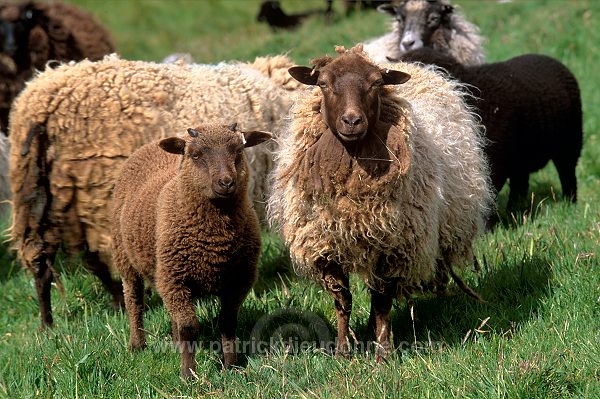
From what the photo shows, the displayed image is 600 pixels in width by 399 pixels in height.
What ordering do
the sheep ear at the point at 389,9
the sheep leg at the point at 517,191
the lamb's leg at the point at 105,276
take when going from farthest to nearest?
the sheep ear at the point at 389,9
the sheep leg at the point at 517,191
the lamb's leg at the point at 105,276

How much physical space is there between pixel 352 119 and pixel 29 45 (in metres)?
5.81

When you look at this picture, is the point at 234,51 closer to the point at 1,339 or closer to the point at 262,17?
the point at 262,17

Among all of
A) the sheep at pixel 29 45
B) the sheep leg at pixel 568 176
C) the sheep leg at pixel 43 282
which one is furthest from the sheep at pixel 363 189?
the sheep at pixel 29 45

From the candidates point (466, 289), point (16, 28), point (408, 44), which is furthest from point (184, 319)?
point (16, 28)

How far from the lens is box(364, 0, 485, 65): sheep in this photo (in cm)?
837

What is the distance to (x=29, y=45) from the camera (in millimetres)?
8688

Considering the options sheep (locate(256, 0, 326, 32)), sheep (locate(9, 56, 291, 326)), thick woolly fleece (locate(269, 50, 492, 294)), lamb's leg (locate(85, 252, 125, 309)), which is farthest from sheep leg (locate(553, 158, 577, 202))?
sheep (locate(256, 0, 326, 32))

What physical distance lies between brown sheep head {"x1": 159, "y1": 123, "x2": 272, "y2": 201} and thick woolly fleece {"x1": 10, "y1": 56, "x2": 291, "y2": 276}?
1450 millimetres

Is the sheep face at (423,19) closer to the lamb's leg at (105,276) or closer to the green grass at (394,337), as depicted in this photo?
the green grass at (394,337)

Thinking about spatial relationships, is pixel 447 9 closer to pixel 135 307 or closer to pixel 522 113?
pixel 522 113

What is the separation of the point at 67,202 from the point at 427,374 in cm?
323

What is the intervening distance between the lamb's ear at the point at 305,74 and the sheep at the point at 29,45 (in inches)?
193

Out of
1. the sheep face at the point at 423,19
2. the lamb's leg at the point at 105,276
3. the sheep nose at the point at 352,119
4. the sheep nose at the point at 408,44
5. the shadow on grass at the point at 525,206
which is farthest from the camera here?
the sheep face at the point at 423,19

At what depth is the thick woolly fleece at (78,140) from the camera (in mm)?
5809
